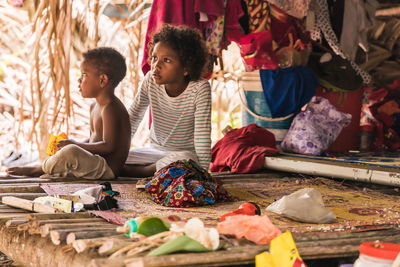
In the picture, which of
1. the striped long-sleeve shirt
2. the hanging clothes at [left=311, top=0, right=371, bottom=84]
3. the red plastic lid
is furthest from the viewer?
the hanging clothes at [left=311, top=0, right=371, bottom=84]

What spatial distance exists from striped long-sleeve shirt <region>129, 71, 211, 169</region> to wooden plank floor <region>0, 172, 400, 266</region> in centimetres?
121

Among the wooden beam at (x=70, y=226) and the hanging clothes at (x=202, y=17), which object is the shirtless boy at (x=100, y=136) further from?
the wooden beam at (x=70, y=226)

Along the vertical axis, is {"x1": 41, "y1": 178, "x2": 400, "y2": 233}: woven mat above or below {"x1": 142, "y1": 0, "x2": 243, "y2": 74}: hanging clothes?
below

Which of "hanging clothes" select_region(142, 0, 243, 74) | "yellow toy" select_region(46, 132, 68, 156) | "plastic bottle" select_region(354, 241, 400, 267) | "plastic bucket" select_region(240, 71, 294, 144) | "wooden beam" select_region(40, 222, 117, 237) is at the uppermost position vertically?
"hanging clothes" select_region(142, 0, 243, 74)

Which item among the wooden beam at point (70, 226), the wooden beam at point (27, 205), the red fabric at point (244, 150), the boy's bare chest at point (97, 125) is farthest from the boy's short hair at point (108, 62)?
the wooden beam at point (70, 226)

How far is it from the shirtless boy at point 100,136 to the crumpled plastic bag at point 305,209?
1286 mm

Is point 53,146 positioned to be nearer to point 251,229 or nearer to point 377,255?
point 251,229

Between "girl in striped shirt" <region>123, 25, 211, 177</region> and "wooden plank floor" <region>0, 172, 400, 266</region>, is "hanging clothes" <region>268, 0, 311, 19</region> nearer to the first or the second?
"girl in striped shirt" <region>123, 25, 211, 177</region>

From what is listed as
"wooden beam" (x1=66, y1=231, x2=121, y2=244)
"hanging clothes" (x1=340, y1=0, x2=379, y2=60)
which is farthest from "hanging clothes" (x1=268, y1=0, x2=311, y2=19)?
"wooden beam" (x1=66, y1=231, x2=121, y2=244)

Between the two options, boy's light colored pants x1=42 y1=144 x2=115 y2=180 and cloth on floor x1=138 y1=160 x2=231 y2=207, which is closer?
cloth on floor x1=138 y1=160 x2=231 y2=207

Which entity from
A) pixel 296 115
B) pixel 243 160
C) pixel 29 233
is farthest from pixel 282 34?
pixel 29 233

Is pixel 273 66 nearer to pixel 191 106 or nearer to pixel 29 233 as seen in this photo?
pixel 191 106

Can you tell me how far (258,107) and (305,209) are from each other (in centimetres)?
257

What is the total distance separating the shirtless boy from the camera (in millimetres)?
3189
